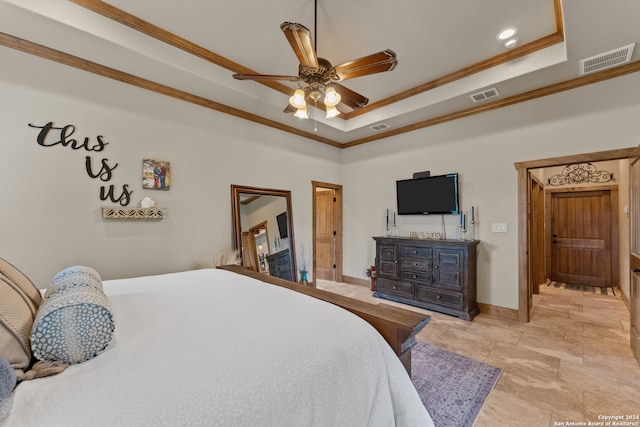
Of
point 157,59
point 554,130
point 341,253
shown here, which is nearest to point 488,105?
point 554,130

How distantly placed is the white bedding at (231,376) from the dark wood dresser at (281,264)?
2451mm

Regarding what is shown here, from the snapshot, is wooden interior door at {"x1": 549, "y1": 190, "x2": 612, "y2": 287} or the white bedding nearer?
the white bedding

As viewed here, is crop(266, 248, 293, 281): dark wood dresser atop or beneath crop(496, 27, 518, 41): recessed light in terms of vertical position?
beneath

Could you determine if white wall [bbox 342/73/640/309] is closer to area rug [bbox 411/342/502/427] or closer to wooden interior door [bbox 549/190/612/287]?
area rug [bbox 411/342/502/427]

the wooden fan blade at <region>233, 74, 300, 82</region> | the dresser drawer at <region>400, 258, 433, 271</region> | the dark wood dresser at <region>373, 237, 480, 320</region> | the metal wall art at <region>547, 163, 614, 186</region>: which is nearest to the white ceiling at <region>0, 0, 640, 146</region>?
the wooden fan blade at <region>233, 74, 300, 82</region>

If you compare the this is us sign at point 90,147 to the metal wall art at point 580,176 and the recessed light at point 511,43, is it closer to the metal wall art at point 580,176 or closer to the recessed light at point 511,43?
the recessed light at point 511,43

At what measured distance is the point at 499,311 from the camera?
11.4ft

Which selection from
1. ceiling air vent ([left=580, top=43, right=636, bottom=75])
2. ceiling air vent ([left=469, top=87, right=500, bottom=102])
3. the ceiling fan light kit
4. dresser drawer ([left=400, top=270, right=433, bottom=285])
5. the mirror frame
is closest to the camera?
the ceiling fan light kit

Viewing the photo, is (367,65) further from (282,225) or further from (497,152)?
(282,225)

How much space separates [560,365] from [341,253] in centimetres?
354

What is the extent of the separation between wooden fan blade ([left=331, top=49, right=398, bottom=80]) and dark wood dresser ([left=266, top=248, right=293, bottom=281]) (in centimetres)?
261

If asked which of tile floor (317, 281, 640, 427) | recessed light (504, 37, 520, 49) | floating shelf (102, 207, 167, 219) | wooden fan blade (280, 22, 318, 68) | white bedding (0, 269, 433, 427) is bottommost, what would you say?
tile floor (317, 281, 640, 427)

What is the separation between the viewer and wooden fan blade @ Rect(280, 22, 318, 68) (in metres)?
1.73

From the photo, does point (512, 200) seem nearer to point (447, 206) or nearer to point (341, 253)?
point (447, 206)
